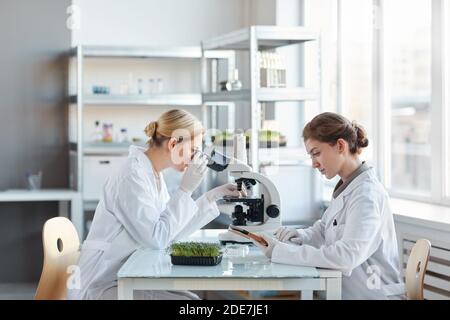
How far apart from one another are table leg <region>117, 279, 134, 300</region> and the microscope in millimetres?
576

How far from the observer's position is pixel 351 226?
250cm

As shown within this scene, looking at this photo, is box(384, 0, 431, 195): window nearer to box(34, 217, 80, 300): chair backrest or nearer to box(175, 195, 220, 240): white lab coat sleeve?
box(175, 195, 220, 240): white lab coat sleeve

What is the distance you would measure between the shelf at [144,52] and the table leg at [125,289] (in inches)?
116

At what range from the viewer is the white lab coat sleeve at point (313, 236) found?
114 inches

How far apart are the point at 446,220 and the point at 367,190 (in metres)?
1.00

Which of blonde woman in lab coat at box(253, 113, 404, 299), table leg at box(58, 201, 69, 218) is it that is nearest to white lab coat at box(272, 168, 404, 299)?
blonde woman in lab coat at box(253, 113, 404, 299)

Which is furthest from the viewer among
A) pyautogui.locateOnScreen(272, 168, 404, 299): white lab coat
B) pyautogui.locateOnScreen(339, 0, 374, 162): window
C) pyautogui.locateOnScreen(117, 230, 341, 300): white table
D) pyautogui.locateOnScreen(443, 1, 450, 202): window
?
pyautogui.locateOnScreen(339, 0, 374, 162): window

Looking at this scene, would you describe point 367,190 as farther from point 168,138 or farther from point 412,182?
point 412,182

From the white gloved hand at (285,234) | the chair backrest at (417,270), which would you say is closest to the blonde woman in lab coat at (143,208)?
the white gloved hand at (285,234)

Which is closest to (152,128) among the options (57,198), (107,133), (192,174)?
(192,174)

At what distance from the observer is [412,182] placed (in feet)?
22.4

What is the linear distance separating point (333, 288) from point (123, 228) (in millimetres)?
824

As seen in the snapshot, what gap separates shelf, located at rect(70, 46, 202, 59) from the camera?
200 inches

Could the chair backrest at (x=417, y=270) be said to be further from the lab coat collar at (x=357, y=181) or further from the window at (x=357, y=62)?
the window at (x=357, y=62)
